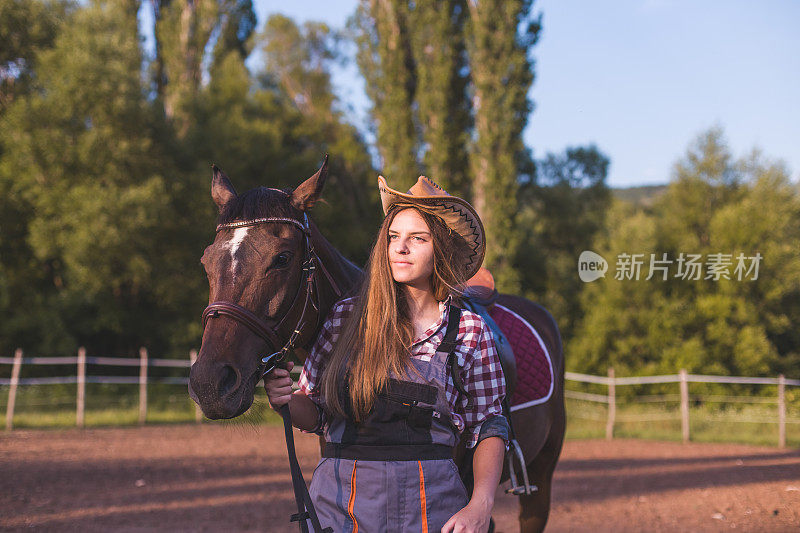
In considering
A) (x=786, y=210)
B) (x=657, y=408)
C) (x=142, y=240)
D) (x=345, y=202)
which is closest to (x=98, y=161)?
(x=142, y=240)

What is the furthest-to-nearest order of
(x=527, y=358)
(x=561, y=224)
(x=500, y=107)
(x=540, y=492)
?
(x=561, y=224) < (x=500, y=107) < (x=540, y=492) < (x=527, y=358)

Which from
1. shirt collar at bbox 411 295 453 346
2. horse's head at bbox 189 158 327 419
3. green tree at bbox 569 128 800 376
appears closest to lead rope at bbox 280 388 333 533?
horse's head at bbox 189 158 327 419

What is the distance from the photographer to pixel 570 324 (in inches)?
792

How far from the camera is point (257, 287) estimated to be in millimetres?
1729

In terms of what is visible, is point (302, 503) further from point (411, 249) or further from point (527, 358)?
point (527, 358)

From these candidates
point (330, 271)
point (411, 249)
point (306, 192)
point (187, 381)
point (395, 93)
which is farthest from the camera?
point (395, 93)

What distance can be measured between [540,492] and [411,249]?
237cm

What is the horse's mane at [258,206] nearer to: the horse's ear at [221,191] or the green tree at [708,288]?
the horse's ear at [221,191]

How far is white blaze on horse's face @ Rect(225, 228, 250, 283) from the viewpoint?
5.63 feet

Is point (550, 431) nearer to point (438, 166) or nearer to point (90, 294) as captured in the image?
point (438, 166)

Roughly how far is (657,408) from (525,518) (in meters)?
14.8

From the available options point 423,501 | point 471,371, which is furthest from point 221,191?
point 423,501

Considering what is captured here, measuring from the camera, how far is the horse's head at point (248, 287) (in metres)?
1.57

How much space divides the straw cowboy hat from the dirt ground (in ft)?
9.27
